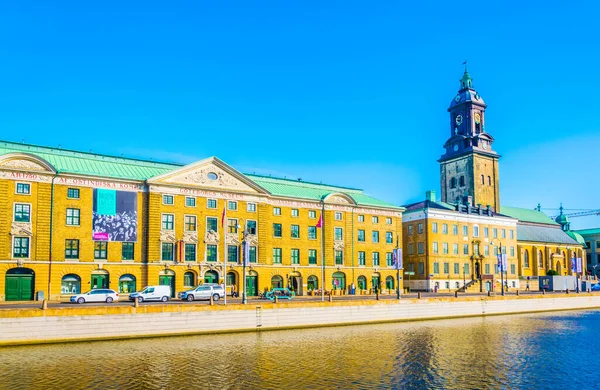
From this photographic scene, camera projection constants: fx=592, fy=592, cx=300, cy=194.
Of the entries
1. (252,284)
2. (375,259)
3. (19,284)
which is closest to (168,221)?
(252,284)

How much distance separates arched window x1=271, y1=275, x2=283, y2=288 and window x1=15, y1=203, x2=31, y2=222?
101 ft

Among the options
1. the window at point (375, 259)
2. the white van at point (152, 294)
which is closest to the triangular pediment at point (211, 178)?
the white van at point (152, 294)

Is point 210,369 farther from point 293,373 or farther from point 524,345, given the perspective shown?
point 524,345

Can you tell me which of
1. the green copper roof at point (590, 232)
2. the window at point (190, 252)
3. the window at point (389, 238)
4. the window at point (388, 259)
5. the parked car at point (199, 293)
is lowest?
the parked car at point (199, 293)

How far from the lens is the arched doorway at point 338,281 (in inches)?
3290

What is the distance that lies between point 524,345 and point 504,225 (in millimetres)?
71635

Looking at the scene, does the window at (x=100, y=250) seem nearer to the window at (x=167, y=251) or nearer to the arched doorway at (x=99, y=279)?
the arched doorway at (x=99, y=279)

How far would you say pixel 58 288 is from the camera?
62.3 metres

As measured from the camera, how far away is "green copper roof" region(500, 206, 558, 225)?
129 metres

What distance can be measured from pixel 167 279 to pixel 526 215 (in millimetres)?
92681

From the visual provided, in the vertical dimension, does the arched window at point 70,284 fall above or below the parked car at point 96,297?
above

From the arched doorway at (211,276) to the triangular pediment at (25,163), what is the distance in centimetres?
2141

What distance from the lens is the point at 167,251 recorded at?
229 ft

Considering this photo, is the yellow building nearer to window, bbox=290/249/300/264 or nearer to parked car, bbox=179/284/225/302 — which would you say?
window, bbox=290/249/300/264
